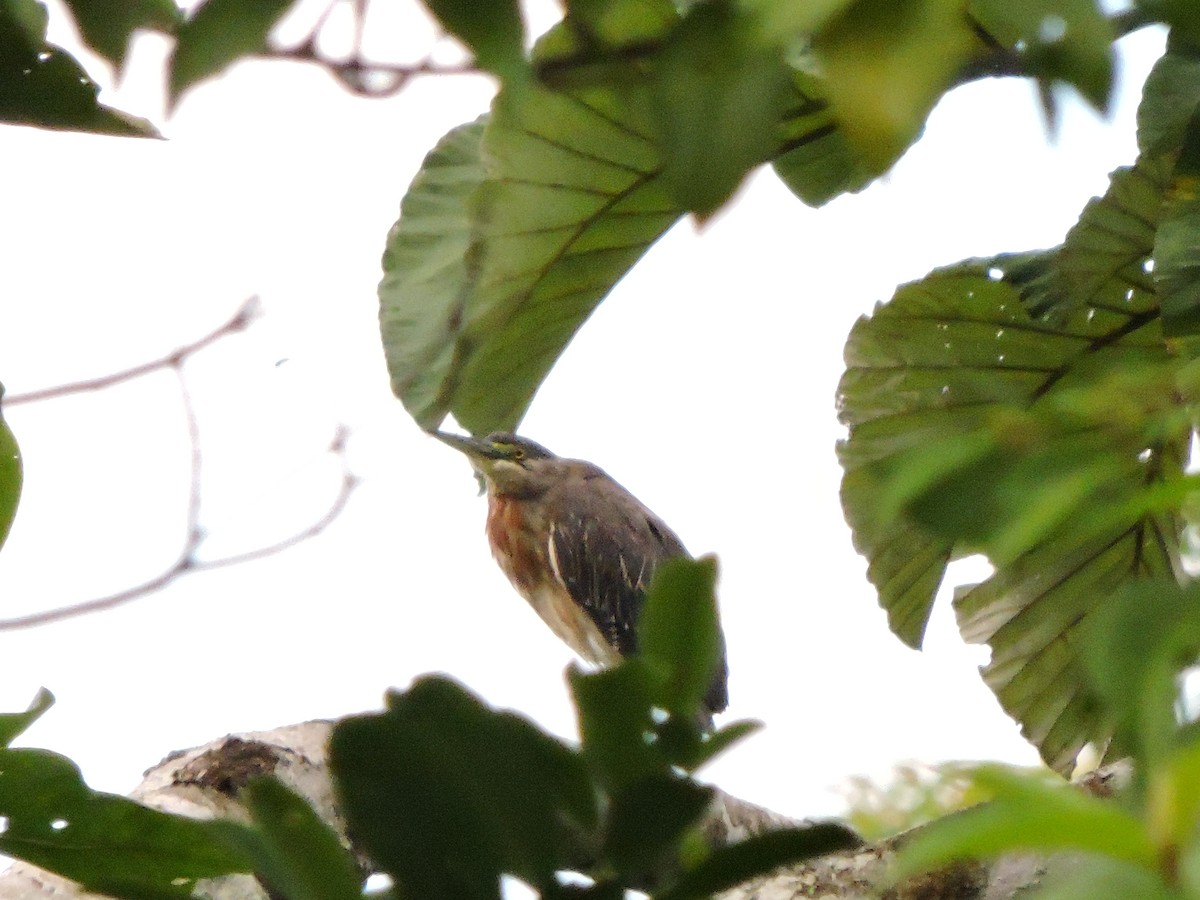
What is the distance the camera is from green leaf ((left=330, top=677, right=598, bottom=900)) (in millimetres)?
644

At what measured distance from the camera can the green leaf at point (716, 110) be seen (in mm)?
543

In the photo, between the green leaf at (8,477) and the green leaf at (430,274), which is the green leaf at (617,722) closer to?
the green leaf at (8,477)

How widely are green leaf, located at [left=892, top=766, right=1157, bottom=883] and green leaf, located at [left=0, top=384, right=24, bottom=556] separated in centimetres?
112

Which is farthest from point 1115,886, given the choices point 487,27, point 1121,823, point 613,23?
point 613,23

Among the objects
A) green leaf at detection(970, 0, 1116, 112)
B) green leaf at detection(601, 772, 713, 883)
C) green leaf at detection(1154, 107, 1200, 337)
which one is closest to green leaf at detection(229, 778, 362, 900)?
green leaf at detection(601, 772, 713, 883)

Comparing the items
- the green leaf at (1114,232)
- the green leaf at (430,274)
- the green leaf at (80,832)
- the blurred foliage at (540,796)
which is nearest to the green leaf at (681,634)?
the blurred foliage at (540,796)

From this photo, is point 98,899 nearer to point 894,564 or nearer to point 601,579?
point 894,564

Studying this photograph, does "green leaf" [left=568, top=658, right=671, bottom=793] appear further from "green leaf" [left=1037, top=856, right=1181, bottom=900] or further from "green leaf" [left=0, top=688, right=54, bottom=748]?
"green leaf" [left=0, top=688, right=54, bottom=748]

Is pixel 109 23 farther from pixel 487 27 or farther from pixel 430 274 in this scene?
pixel 430 274

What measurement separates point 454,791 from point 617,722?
0.26 feet

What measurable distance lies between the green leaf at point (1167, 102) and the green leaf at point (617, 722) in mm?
1772

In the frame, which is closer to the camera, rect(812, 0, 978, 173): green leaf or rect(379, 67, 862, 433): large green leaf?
rect(812, 0, 978, 173): green leaf

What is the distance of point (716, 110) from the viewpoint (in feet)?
1.79

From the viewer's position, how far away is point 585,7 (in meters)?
0.64
